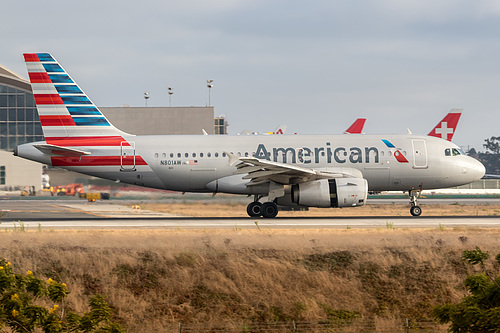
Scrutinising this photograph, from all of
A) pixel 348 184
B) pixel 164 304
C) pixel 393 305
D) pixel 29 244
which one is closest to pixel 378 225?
pixel 348 184

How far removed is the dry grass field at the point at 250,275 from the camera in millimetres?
20688

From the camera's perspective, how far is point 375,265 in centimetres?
2231

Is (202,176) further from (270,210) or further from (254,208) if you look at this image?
(270,210)

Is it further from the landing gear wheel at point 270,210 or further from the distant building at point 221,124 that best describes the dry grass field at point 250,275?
the distant building at point 221,124

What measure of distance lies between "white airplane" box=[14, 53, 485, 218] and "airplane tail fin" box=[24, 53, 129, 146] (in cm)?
5

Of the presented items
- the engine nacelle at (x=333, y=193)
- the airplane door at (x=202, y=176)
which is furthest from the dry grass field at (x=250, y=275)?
the airplane door at (x=202, y=176)

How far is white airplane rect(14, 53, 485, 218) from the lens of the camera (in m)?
32.3

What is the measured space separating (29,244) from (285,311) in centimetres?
958

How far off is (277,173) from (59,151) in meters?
11.1

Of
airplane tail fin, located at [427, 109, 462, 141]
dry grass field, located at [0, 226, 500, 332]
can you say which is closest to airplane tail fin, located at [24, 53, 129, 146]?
dry grass field, located at [0, 226, 500, 332]

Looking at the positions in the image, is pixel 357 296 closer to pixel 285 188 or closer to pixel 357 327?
pixel 357 327

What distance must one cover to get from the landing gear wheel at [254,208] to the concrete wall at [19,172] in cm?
4818

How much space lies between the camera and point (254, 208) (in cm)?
3278

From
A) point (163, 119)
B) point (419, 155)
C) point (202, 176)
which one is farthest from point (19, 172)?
point (419, 155)
